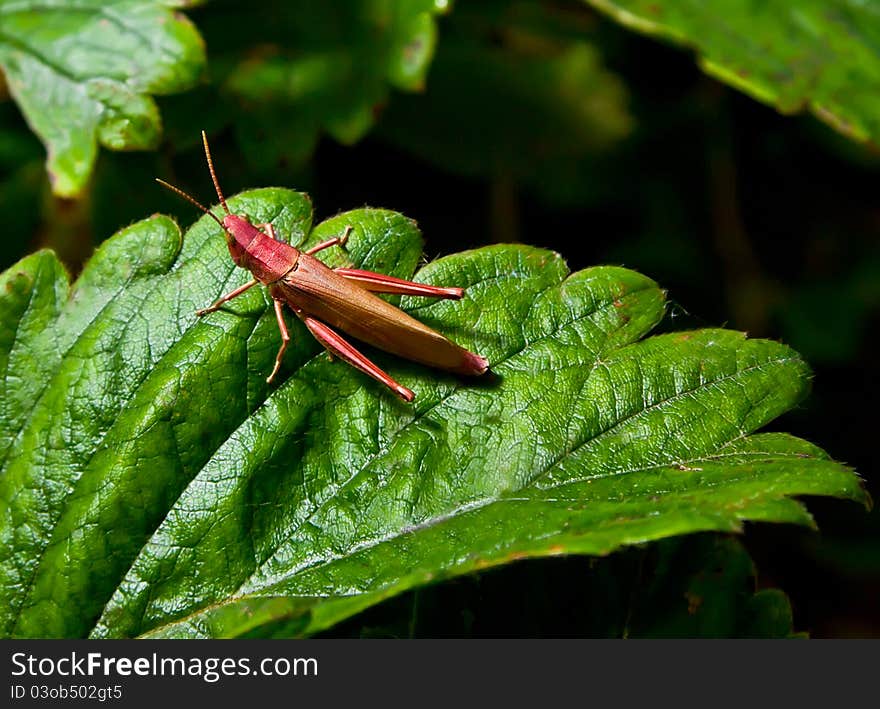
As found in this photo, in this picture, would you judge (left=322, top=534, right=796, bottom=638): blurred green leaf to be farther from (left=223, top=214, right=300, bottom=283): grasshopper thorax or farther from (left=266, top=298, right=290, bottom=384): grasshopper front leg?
(left=223, top=214, right=300, bottom=283): grasshopper thorax

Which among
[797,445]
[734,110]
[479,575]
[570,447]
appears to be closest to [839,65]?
[734,110]

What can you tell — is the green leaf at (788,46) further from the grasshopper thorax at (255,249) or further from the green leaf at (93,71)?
the grasshopper thorax at (255,249)

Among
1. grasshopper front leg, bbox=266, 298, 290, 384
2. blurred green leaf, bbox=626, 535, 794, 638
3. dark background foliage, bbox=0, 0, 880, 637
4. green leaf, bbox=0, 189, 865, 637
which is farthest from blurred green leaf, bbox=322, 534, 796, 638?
dark background foliage, bbox=0, 0, 880, 637

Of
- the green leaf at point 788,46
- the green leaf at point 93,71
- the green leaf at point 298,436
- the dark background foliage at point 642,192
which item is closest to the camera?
the green leaf at point 298,436

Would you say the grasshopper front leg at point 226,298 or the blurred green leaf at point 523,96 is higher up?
the blurred green leaf at point 523,96

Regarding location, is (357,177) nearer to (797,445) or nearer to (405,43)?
(405,43)

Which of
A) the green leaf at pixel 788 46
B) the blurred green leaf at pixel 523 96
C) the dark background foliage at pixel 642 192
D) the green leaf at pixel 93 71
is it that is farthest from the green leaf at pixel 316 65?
the blurred green leaf at pixel 523 96
